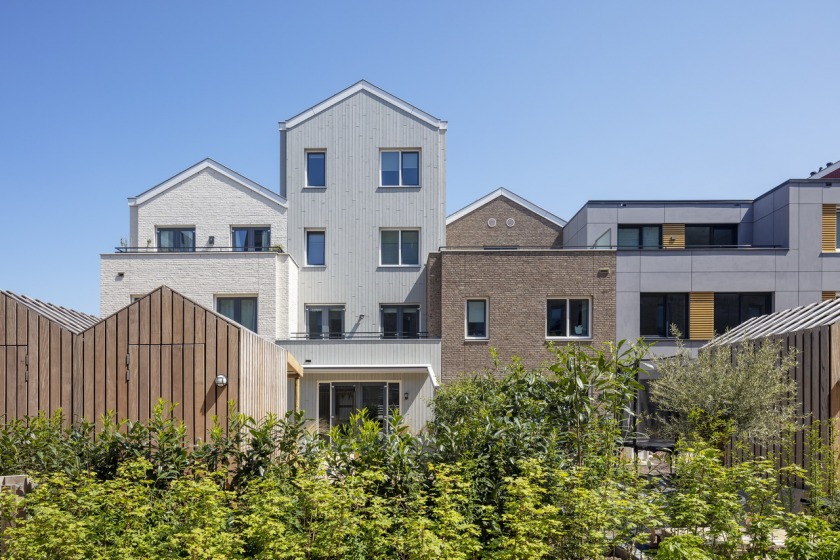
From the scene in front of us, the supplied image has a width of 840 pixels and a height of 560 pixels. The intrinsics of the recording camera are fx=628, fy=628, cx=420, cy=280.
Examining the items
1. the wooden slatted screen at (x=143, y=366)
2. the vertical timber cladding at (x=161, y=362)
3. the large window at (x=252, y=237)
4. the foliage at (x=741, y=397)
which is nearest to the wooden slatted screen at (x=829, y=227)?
the foliage at (x=741, y=397)

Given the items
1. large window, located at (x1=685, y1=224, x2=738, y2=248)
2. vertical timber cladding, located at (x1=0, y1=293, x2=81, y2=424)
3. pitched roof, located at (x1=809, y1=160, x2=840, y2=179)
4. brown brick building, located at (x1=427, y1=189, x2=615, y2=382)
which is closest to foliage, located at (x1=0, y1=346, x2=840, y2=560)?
vertical timber cladding, located at (x1=0, y1=293, x2=81, y2=424)

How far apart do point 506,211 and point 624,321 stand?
7.79 metres

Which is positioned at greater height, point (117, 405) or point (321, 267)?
point (321, 267)

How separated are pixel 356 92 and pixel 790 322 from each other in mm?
16504

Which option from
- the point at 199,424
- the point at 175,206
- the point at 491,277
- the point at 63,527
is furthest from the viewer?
the point at 175,206

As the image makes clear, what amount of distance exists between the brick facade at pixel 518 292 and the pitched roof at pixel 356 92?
5628 millimetres

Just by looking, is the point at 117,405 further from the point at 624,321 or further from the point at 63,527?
the point at 624,321

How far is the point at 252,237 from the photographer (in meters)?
22.5

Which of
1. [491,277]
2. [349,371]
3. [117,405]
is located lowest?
[349,371]

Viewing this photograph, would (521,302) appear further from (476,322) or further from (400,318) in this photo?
(400,318)

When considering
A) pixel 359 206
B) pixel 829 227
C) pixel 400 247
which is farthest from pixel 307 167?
pixel 829 227

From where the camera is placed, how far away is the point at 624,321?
20641 millimetres

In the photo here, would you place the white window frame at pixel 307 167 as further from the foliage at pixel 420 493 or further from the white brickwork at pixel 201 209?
the foliage at pixel 420 493

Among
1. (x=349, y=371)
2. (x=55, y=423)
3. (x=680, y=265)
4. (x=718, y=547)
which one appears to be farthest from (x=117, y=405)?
(x=680, y=265)
